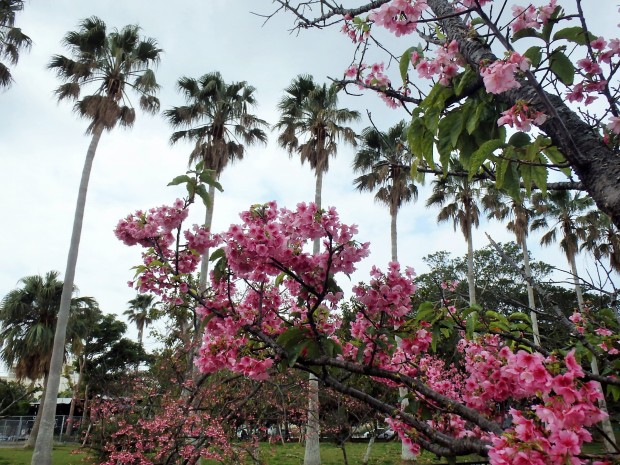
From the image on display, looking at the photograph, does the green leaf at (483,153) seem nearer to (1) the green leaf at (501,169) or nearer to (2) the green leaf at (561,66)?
(1) the green leaf at (501,169)

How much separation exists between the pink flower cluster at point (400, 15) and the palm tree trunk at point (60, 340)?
11.0m

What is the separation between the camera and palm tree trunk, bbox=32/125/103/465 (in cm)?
973

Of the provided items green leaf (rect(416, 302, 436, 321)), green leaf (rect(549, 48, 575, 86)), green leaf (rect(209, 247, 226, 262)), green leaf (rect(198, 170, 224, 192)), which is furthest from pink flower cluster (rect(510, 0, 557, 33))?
green leaf (rect(198, 170, 224, 192))

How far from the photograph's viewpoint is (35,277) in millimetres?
20188

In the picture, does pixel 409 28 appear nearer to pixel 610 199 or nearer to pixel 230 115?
pixel 610 199

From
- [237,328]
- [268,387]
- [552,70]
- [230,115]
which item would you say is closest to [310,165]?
[230,115]

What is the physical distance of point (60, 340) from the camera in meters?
10.6

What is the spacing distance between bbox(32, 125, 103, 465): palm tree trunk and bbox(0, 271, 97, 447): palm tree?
30.3 ft

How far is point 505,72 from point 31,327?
22.2 m

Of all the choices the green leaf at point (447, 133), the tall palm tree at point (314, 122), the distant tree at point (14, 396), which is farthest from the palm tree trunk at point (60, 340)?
the green leaf at point (447, 133)

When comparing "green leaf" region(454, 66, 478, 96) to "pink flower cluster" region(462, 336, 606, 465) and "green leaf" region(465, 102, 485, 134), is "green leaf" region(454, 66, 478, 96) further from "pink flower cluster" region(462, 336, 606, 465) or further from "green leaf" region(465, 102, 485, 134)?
"pink flower cluster" region(462, 336, 606, 465)

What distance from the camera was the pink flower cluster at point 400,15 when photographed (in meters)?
1.78

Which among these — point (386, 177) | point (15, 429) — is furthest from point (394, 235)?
point (15, 429)

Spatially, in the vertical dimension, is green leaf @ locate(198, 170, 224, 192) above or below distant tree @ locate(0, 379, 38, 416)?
above
